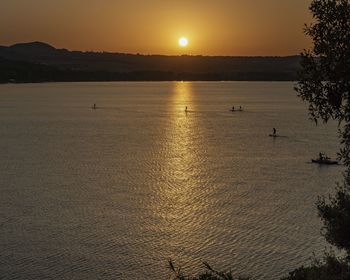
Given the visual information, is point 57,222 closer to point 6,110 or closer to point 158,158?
point 158,158

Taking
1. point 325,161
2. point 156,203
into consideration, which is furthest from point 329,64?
point 325,161

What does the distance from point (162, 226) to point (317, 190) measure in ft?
67.6

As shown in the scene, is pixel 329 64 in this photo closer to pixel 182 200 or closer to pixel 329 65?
pixel 329 65

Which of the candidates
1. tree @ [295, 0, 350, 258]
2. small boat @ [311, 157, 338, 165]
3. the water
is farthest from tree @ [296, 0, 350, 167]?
small boat @ [311, 157, 338, 165]

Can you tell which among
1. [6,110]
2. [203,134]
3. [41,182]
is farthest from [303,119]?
[41,182]

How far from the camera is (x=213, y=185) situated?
192 feet

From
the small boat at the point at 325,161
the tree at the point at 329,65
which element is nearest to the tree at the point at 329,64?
the tree at the point at 329,65

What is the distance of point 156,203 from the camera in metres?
50.3

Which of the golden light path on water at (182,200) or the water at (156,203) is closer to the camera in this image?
the water at (156,203)

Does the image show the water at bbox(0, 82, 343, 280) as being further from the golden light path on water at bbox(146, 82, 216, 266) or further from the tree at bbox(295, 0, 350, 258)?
the tree at bbox(295, 0, 350, 258)

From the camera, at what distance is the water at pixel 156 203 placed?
34.6 meters

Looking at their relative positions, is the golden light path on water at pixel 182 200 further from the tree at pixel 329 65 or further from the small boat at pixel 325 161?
the tree at pixel 329 65

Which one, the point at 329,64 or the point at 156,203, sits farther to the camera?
the point at 156,203

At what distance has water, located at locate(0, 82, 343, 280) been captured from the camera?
34.6m
